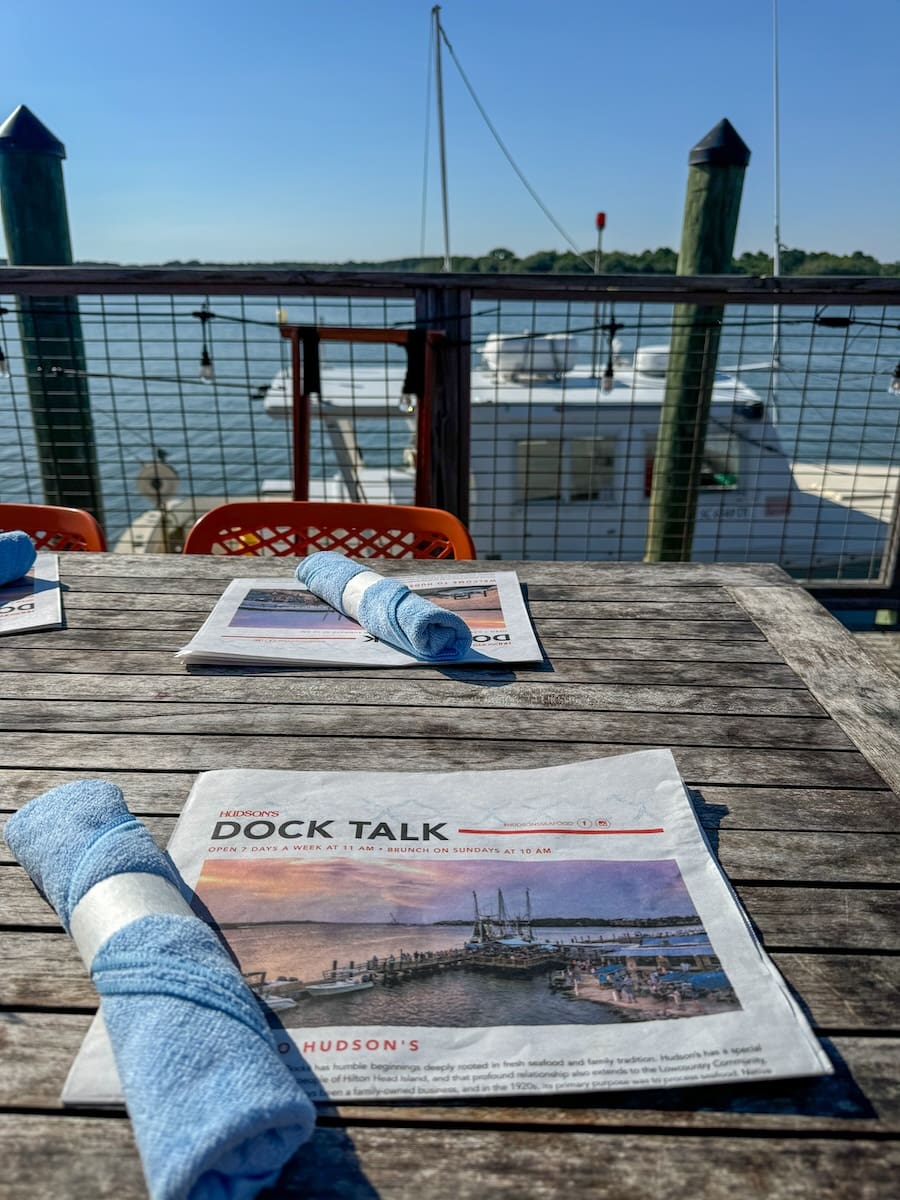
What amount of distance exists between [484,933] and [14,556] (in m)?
0.99

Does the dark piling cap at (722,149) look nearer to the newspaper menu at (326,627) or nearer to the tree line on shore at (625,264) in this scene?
the tree line on shore at (625,264)

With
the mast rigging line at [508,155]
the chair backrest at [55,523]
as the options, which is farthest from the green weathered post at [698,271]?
the mast rigging line at [508,155]

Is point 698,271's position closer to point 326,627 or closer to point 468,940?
point 326,627

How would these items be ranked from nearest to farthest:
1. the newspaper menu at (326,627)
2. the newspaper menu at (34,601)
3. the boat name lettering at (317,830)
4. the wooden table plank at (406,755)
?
1. the boat name lettering at (317,830)
2. the wooden table plank at (406,755)
3. the newspaper menu at (326,627)
4. the newspaper menu at (34,601)

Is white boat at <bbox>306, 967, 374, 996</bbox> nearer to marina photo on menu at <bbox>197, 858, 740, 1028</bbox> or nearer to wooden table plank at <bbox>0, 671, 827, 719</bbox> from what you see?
marina photo on menu at <bbox>197, 858, 740, 1028</bbox>

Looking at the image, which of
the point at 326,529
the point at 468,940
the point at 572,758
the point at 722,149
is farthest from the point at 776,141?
the point at 468,940

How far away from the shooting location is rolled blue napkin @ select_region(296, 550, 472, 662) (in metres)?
1.00

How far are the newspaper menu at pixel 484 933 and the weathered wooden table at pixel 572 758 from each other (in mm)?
22

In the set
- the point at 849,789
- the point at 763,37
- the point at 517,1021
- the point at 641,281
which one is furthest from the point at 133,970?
the point at 763,37

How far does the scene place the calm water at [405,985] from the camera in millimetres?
484

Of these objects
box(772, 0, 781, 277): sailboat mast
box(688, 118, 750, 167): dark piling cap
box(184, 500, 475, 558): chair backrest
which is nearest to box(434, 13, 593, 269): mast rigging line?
box(772, 0, 781, 277): sailboat mast

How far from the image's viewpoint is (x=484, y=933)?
55 cm

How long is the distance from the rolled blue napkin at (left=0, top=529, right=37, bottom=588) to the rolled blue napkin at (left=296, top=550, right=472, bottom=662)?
1.61 ft

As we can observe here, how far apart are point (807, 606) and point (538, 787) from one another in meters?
0.67
